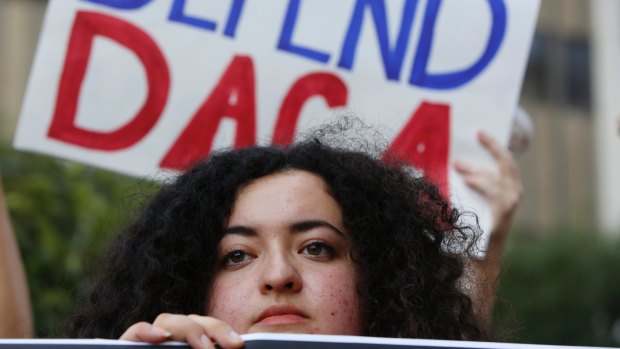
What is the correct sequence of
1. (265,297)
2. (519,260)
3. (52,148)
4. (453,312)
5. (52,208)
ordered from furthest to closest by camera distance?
(519,260) → (52,208) → (52,148) → (453,312) → (265,297)

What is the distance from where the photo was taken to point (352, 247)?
2.64 m

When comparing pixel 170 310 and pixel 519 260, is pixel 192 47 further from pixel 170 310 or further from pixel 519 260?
pixel 519 260

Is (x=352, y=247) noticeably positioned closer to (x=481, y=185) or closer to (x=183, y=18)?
(x=481, y=185)

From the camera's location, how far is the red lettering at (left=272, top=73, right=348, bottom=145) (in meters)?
3.54

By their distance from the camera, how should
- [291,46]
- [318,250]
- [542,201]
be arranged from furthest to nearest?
[542,201] < [291,46] < [318,250]

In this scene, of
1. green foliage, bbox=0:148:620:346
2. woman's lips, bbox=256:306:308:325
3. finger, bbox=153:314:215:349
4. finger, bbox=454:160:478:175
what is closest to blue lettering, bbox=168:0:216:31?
green foliage, bbox=0:148:620:346

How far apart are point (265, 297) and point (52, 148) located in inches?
47.3

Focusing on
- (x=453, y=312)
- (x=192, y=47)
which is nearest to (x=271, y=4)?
(x=192, y=47)

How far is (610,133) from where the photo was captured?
2111 cm

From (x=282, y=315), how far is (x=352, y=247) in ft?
0.95

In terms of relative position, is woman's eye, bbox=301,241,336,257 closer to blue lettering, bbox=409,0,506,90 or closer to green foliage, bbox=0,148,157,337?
blue lettering, bbox=409,0,506,90

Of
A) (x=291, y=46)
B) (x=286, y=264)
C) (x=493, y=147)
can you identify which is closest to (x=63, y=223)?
(x=291, y=46)

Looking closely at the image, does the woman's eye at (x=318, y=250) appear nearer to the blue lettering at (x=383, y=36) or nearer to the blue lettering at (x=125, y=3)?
the blue lettering at (x=383, y=36)

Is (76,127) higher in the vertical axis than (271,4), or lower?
lower
